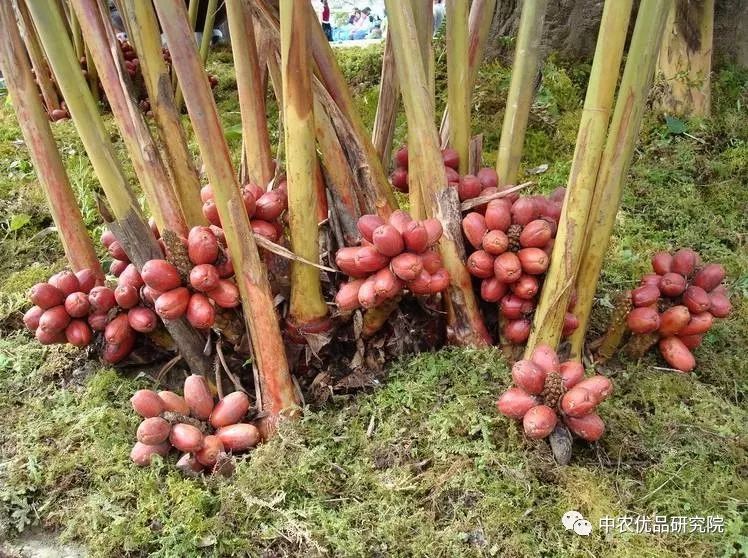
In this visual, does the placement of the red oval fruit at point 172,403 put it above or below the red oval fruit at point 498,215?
below

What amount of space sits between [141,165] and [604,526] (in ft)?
3.98

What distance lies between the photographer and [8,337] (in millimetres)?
2066

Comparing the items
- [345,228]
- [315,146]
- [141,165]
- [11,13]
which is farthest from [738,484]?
[11,13]

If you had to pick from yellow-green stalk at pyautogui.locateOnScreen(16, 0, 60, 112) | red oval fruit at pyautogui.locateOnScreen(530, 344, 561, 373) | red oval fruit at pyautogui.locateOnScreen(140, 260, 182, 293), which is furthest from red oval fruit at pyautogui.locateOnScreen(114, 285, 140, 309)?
yellow-green stalk at pyautogui.locateOnScreen(16, 0, 60, 112)

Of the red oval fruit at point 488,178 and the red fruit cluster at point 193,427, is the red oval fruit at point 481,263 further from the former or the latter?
the red fruit cluster at point 193,427

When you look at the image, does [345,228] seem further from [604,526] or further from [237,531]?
[604,526]

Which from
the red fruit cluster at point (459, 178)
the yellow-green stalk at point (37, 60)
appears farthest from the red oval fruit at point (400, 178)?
the yellow-green stalk at point (37, 60)

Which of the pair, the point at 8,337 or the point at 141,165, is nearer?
the point at 141,165

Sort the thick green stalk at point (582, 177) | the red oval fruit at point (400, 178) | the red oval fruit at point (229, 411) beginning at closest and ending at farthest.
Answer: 1. the thick green stalk at point (582, 177)
2. the red oval fruit at point (229, 411)
3. the red oval fruit at point (400, 178)

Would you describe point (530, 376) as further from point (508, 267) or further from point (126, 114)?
point (126, 114)

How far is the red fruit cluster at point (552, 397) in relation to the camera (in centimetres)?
139

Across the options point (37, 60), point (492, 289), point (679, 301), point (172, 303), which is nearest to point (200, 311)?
point (172, 303)

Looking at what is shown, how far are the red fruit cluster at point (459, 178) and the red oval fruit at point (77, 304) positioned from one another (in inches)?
32.1

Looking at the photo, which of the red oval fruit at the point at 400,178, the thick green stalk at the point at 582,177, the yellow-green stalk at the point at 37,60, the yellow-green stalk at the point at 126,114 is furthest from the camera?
the yellow-green stalk at the point at 37,60
